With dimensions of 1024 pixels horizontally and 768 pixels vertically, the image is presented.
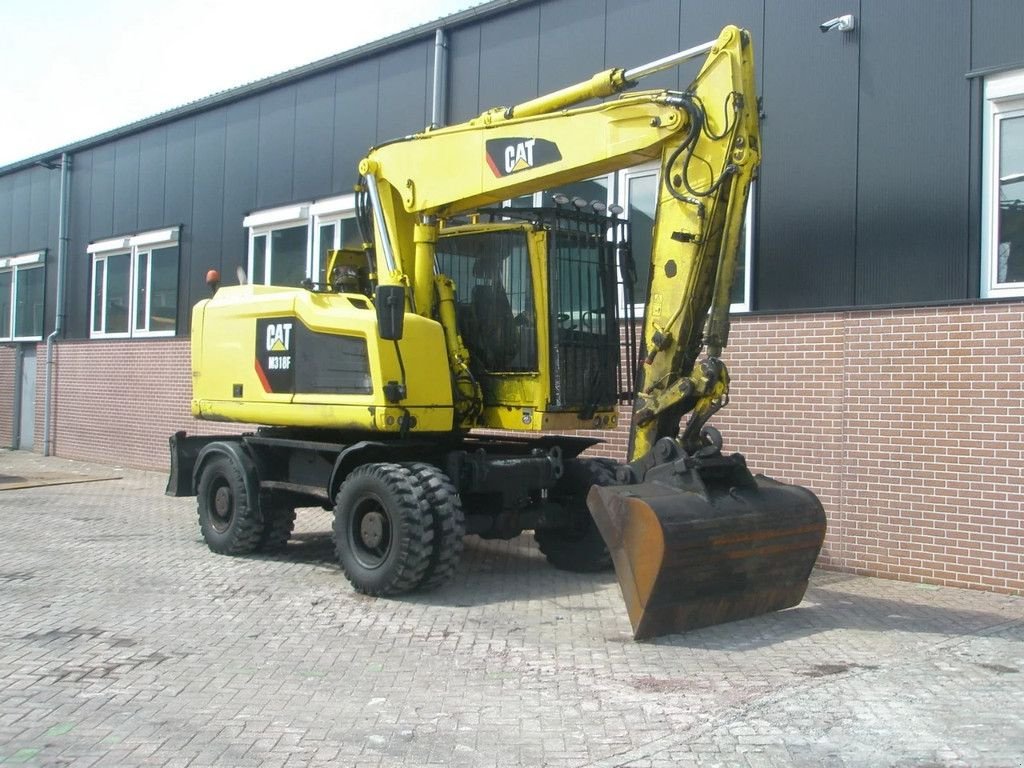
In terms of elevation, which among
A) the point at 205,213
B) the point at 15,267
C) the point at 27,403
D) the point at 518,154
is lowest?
the point at 27,403

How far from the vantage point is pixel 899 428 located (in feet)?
29.9

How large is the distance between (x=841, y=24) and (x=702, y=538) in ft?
17.9

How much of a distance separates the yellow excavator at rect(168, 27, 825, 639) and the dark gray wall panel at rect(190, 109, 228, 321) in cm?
695

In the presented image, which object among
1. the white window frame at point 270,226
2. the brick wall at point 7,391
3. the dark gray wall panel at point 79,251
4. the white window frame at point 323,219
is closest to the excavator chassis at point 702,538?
the white window frame at point 323,219

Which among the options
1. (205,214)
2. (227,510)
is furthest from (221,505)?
(205,214)

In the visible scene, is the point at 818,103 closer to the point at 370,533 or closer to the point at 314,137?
the point at 370,533

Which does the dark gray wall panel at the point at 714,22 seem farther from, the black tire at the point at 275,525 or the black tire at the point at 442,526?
the black tire at the point at 275,525

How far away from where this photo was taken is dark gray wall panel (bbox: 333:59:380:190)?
47.6ft

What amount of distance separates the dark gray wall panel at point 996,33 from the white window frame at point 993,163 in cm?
13

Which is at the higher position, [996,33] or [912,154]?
[996,33]

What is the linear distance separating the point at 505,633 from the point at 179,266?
12.5 meters

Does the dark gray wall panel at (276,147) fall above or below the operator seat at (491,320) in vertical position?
above

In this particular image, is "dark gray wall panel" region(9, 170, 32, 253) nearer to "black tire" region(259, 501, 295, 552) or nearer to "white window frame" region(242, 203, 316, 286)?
"white window frame" region(242, 203, 316, 286)

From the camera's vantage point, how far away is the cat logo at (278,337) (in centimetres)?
941
